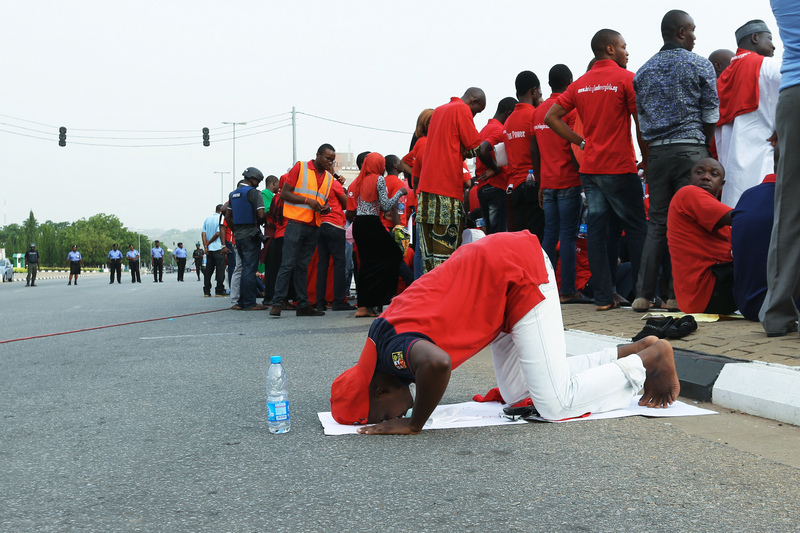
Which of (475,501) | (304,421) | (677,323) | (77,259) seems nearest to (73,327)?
(304,421)

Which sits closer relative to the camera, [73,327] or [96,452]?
[96,452]

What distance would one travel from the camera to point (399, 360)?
3.33m

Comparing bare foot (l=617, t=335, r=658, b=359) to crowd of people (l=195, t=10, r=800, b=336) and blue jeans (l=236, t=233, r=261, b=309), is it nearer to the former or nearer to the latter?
crowd of people (l=195, t=10, r=800, b=336)

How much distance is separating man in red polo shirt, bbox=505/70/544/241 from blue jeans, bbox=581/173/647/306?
142 centimetres

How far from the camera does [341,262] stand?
11.0 metres

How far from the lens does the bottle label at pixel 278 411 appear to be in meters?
3.71

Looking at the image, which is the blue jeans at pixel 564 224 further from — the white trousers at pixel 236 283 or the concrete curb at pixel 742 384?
the white trousers at pixel 236 283

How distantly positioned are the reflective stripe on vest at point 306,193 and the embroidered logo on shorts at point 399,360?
23.5ft

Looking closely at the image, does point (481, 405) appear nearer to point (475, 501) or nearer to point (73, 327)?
point (475, 501)

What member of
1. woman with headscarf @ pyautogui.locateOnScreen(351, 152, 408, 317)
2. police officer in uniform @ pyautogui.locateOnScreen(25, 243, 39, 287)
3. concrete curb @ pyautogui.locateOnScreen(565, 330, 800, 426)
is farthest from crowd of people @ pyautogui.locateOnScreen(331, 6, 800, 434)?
police officer in uniform @ pyautogui.locateOnScreen(25, 243, 39, 287)

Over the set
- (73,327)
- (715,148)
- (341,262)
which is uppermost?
(715,148)

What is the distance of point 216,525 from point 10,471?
48.8 inches

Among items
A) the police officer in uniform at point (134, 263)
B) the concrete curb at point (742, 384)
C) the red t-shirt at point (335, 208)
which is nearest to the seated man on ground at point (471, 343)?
the concrete curb at point (742, 384)

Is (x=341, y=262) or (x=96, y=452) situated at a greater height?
(x=341, y=262)
